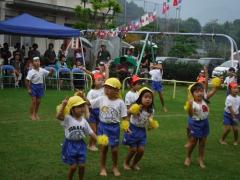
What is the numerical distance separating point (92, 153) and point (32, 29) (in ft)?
37.0

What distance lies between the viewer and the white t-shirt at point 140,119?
7289 mm

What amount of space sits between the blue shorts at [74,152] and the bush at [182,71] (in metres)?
21.4

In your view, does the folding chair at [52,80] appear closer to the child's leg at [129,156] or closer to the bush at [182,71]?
the bush at [182,71]

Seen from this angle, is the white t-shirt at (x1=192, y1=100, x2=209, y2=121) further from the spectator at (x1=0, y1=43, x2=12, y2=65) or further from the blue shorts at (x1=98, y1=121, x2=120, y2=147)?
the spectator at (x1=0, y1=43, x2=12, y2=65)

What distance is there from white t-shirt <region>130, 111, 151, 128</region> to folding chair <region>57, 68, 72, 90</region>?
12436mm

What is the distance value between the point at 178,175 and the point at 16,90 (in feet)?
39.4

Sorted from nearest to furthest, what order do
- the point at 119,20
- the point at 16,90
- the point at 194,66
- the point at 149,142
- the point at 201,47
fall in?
the point at 149,142 < the point at 16,90 < the point at 194,66 < the point at 119,20 < the point at 201,47

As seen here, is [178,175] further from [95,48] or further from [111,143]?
[95,48]

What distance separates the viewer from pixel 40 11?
29375mm

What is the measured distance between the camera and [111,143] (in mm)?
7066

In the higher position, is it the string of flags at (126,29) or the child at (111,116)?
the string of flags at (126,29)

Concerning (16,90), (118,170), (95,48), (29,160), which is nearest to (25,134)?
(29,160)

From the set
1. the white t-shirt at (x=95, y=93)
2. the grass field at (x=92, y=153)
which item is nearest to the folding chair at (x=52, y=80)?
the grass field at (x=92, y=153)

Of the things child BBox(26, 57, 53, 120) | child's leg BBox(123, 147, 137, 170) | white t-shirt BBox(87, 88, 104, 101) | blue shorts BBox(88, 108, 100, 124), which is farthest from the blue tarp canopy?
child's leg BBox(123, 147, 137, 170)
